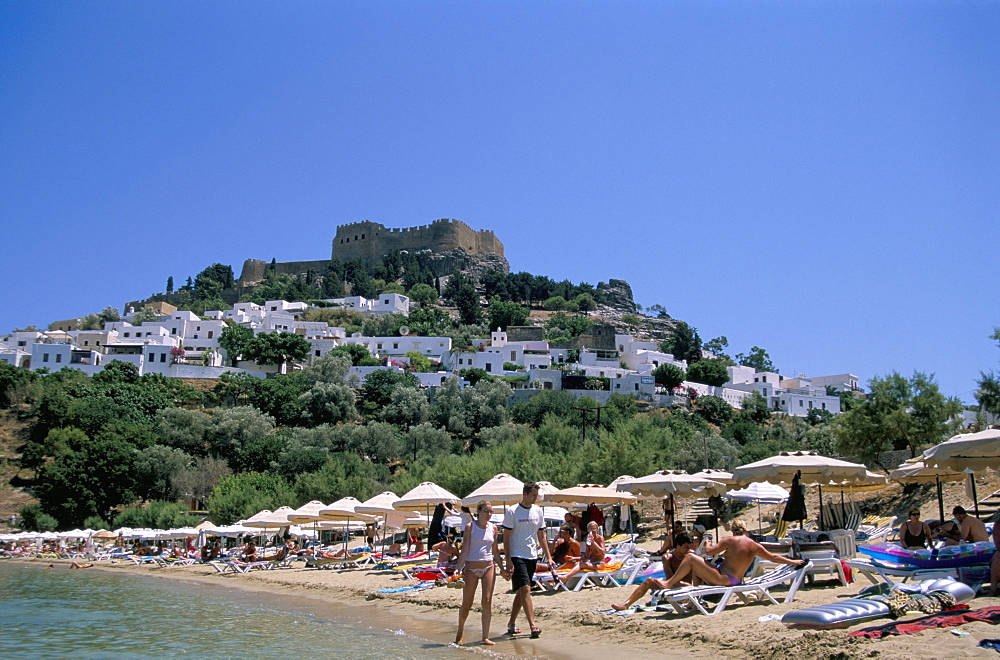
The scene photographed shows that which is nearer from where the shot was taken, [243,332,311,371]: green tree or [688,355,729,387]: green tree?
[243,332,311,371]: green tree

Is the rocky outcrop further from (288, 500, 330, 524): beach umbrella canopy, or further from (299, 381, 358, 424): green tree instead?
(288, 500, 330, 524): beach umbrella canopy

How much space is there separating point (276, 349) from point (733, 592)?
213 feet

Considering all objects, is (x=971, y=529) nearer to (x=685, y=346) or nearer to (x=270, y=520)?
(x=270, y=520)

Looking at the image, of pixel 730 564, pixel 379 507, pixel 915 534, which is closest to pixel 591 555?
pixel 730 564

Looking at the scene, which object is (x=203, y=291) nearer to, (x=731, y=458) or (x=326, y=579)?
(x=731, y=458)

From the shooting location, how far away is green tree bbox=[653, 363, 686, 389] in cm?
6994

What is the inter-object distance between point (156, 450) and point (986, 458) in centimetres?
3884

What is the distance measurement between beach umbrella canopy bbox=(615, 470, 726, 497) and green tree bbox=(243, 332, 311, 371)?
5812cm

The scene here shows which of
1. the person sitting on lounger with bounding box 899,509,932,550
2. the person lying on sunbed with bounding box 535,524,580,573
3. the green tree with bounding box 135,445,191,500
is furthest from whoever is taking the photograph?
the green tree with bounding box 135,445,191,500

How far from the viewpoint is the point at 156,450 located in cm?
4009

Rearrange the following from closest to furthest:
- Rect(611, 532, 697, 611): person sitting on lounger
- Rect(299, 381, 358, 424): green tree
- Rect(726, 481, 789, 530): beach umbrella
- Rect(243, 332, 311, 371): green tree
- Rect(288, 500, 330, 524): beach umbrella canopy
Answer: Rect(611, 532, 697, 611): person sitting on lounger, Rect(726, 481, 789, 530): beach umbrella, Rect(288, 500, 330, 524): beach umbrella canopy, Rect(299, 381, 358, 424): green tree, Rect(243, 332, 311, 371): green tree

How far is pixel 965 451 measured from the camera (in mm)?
8852

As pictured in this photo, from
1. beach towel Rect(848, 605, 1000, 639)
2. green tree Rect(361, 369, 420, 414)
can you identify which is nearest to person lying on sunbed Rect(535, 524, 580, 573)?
beach towel Rect(848, 605, 1000, 639)

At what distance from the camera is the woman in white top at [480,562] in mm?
7105
